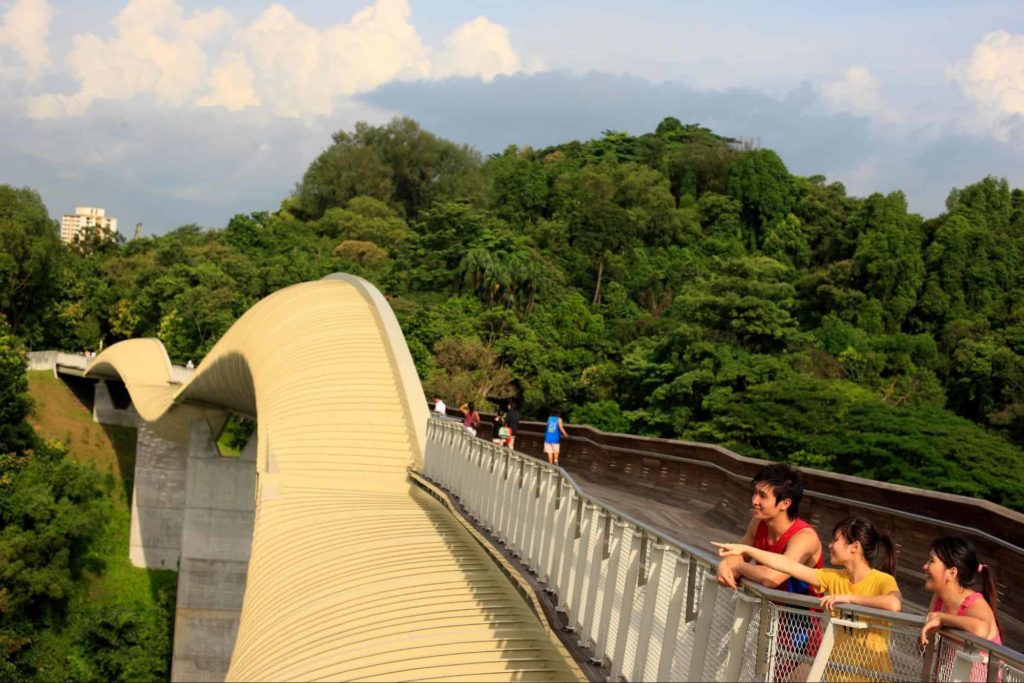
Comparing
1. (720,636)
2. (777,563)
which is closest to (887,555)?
(777,563)

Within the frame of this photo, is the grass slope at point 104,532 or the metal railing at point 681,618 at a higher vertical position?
the metal railing at point 681,618

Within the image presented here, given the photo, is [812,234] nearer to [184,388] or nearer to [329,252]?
[329,252]

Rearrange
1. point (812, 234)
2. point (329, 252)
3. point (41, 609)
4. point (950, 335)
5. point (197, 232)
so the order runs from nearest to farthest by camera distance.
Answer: point (41, 609), point (950, 335), point (812, 234), point (329, 252), point (197, 232)

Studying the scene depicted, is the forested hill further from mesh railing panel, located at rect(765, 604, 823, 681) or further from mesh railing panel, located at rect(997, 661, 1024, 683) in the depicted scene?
mesh railing panel, located at rect(997, 661, 1024, 683)

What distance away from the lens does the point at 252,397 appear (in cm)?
3186

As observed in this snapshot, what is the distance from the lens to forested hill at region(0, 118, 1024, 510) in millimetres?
32062

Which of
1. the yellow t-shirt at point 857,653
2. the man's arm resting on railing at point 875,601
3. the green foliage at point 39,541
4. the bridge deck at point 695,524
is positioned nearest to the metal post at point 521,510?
the bridge deck at point 695,524

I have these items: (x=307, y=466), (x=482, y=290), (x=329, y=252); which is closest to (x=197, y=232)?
(x=329, y=252)

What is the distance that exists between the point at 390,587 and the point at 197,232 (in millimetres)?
68479

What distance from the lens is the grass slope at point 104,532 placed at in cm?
3856

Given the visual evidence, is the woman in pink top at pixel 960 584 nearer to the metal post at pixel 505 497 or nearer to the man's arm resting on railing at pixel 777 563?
the man's arm resting on railing at pixel 777 563

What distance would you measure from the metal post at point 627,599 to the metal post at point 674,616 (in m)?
0.68

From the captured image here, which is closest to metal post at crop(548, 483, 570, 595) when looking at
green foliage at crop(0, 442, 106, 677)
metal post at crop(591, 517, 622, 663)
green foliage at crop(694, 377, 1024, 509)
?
metal post at crop(591, 517, 622, 663)

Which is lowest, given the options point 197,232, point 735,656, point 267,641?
point 267,641
